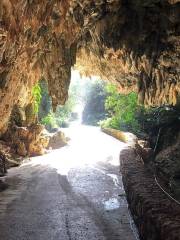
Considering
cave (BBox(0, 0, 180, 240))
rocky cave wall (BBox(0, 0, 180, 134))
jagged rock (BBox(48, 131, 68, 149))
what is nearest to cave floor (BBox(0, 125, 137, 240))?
cave (BBox(0, 0, 180, 240))

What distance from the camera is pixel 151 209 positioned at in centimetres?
776

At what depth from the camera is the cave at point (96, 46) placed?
34.2 ft

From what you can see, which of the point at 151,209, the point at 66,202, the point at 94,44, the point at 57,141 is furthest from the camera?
the point at 57,141

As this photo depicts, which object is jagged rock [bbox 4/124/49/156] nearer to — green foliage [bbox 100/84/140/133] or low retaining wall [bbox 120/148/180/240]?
green foliage [bbox 100/84/140/133]

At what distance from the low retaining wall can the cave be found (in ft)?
0.21

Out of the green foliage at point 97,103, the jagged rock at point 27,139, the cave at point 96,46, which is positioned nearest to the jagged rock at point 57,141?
the jagged rock at point 27,139

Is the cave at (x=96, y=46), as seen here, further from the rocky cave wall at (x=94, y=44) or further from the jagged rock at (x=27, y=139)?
the jagged rock at (x=27, y=139)

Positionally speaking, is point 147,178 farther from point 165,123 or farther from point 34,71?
point 165,123

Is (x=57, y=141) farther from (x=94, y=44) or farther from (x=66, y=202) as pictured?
(x=66, y=202)

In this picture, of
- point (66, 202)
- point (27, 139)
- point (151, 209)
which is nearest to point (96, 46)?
point (66, 202)

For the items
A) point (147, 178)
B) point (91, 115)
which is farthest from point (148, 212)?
point (91, 115)

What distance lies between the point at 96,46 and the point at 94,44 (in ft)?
0.42

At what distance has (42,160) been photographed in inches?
806

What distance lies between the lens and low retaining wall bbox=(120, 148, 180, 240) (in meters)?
6.68
